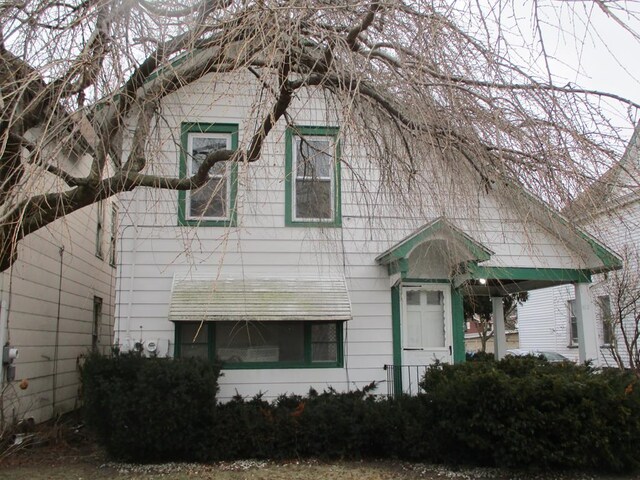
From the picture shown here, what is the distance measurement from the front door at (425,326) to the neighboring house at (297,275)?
0.7 inches

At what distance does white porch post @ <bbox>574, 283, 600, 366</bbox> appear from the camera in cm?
1020

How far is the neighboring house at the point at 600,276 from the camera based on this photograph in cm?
505

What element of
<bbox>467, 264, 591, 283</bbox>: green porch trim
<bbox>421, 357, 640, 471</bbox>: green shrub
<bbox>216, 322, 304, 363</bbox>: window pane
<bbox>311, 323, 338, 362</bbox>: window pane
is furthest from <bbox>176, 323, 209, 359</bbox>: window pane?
<bbox>467, 264, 591, 283</bbox>: green porch trim

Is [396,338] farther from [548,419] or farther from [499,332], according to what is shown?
[499,332]

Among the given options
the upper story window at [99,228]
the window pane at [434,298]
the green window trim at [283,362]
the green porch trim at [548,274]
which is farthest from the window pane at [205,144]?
the green porch trim at [548,274]

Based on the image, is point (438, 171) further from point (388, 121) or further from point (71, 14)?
point (71, 14)

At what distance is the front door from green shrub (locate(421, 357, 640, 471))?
96.5 inches

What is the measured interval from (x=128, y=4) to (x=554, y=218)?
4362mm

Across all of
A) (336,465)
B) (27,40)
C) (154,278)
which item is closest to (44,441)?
(154,278)

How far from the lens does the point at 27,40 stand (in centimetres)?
556

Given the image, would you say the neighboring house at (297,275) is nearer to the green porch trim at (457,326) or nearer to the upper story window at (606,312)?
the green porch trim at (457,326)

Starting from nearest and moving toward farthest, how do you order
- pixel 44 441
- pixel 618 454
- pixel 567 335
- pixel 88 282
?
pixel 618 454
pixel 44 441
pixel 88 282
pixel 567 335

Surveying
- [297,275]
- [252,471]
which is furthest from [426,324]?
[252,471]

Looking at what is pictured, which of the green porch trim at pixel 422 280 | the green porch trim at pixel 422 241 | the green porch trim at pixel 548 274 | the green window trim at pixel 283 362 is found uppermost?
the green porch trim at pixel 422 241
